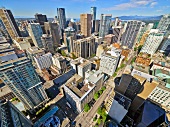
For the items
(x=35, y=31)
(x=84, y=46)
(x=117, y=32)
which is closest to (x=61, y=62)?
(x=84, y=46)

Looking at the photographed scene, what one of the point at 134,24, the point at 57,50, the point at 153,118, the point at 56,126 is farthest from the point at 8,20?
the point at 153,118

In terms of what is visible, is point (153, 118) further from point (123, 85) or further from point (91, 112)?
point (91, 112)

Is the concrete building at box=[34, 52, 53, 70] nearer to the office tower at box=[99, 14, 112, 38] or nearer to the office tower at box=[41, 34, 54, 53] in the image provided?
the office tower at box=[41, 34, 54, 53]

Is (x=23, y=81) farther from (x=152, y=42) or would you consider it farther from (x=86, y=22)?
(x=86, y=22)

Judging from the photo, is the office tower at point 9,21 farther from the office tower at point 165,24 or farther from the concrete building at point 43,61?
the office tower at point 165,24

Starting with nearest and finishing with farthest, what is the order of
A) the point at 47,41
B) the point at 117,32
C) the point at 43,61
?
the point at 43,61
the point at 47,41
the point at 117,32

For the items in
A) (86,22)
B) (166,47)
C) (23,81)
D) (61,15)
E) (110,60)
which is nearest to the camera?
(23,81)

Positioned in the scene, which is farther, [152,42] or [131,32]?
[131,32]
